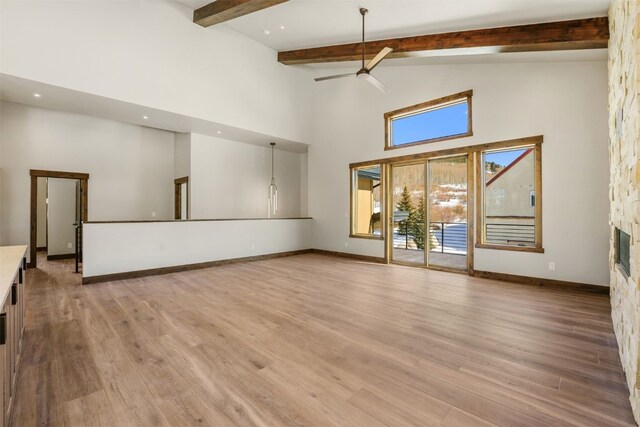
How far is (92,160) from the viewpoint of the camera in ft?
23.4

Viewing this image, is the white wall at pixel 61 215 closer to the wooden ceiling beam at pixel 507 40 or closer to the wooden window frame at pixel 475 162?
the wooden ceiling beam at pixel 507 40

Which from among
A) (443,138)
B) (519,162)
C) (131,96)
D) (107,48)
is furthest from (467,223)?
(107,48)

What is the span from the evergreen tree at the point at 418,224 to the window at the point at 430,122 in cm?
137

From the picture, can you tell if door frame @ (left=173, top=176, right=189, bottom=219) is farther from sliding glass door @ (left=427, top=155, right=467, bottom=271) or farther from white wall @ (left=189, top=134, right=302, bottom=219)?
sliding glass door @ (left=427, top=155, right=467, bottom=271)

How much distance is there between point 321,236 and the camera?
8.38 metres

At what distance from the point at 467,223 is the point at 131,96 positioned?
645 centimetres

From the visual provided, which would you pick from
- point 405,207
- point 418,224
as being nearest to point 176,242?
point 405,207

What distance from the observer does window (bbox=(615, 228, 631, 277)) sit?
2355 millimetres

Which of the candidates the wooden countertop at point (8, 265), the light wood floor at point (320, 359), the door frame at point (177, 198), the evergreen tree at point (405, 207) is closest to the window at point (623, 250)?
the light wood floor at point (320, 359)

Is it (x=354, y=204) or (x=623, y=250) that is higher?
(x=354, y=204)

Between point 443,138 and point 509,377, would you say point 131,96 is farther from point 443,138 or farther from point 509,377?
point 509,377

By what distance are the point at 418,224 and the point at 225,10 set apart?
5.50 m

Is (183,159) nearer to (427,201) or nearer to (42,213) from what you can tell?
(42,213)

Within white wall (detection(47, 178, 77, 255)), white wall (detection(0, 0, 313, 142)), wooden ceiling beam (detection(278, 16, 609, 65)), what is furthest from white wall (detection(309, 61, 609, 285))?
white wall (detection(47, 178, 77, 255))
